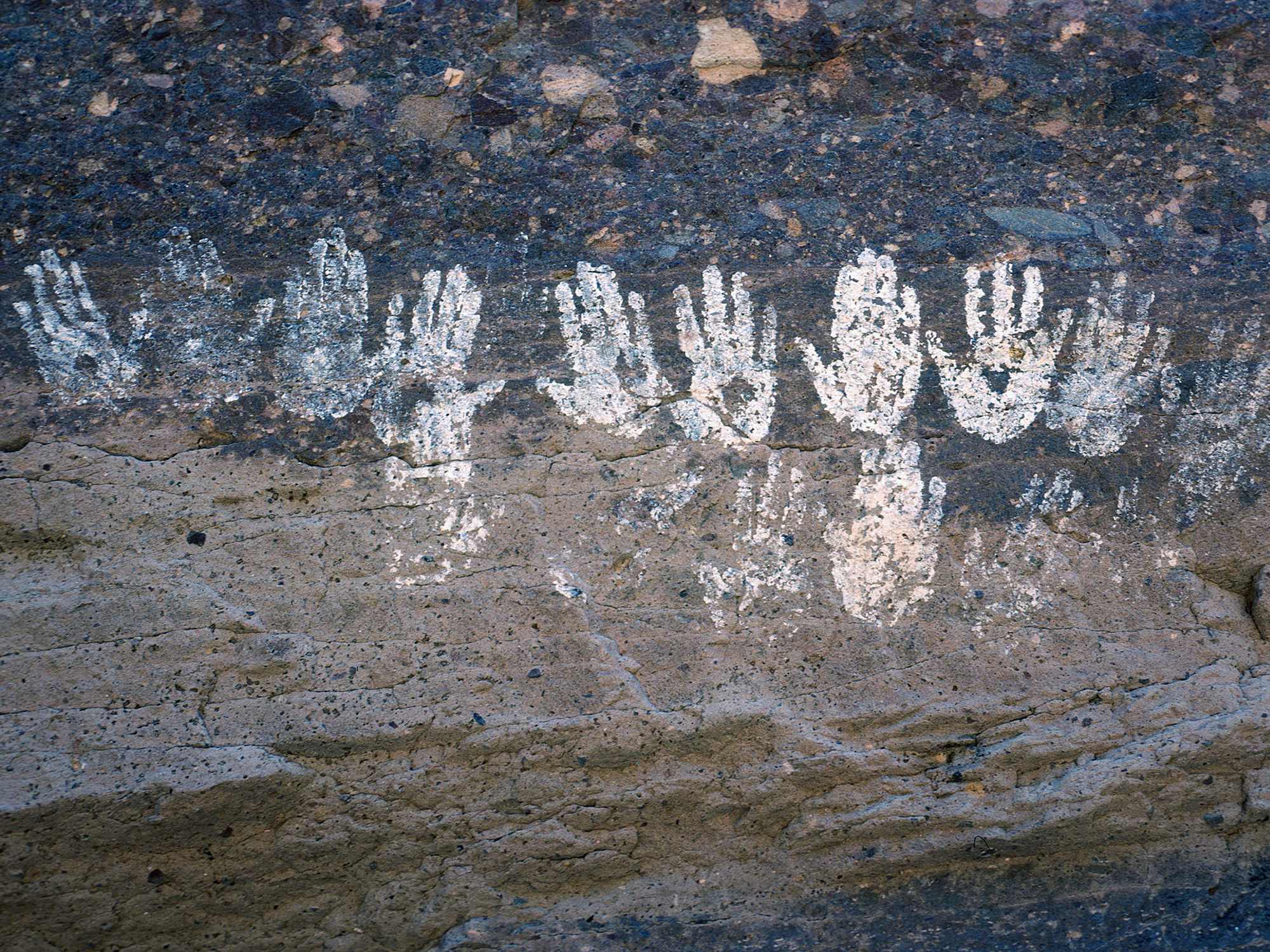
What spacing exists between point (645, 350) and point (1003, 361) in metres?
0.82

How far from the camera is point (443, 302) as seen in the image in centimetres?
205

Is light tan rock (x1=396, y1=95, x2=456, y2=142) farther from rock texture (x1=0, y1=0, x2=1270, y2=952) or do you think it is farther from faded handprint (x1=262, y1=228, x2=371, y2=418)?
faded handprint (x1=262, y1=228, x2=371, y2=418)

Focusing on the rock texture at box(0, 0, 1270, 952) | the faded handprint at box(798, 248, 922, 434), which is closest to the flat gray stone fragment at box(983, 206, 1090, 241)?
the rock texture at box(0, 0, 1270, 952)

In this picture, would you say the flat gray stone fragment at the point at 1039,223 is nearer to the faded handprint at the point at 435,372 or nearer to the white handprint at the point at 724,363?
the white handprint at the point at 724,363

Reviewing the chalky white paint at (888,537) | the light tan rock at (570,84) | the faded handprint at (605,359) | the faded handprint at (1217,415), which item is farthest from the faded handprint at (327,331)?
the faded handprint at (1217,415)

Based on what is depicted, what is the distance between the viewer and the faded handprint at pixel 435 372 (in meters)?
1.97

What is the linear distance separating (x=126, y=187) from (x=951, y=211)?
193cm

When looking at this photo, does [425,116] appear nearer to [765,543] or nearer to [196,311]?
[196,311]

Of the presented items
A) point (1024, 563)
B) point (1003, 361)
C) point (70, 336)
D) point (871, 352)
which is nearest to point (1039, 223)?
point (1003, 361)

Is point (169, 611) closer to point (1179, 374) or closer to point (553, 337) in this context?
point (553, 337)

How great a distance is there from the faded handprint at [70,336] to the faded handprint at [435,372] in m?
0.56

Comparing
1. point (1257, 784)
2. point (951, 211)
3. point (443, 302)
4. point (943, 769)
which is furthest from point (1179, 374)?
point (443, 302)

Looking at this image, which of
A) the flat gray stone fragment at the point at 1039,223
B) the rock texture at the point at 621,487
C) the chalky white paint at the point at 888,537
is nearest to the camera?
the rock texture at the point at 621,487

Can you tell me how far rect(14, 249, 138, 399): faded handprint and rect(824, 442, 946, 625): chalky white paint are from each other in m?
1.61
